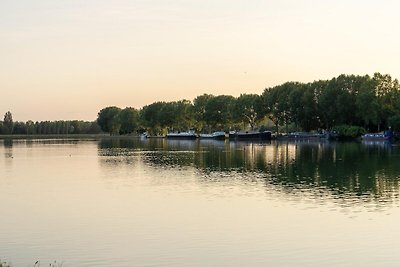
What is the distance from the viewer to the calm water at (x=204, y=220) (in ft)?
75.9

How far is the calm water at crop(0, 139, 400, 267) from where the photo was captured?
2314 centimetres

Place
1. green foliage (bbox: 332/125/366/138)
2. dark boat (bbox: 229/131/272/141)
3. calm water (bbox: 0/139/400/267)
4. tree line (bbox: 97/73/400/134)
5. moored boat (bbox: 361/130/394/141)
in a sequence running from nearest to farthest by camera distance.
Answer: calm water (bbox: 0/139/400/267)
moored boat (bbox: 361/130/394/141)
tree line (bbox: 97/73/400/134)
green foliage (bbox: 332/125/366/138)
dark boat (bbox: 229/131/272/141)

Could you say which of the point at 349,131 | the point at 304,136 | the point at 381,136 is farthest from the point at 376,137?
the point at 304,136

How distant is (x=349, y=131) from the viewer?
150375mm

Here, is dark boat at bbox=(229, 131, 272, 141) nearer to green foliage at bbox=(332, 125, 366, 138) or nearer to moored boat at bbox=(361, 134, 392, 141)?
green foliage at bbox=(332, 125, 366, 138)

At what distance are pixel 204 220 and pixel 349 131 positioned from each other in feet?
410

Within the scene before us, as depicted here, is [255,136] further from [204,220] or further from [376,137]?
[204,220]

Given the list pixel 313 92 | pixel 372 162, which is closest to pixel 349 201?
pixel 372 162

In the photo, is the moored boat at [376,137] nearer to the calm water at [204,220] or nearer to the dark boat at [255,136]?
the dark boat at [255,136]

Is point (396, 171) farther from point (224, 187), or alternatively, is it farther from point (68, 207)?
point (68, 207)

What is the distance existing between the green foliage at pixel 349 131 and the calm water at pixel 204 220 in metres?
97.5

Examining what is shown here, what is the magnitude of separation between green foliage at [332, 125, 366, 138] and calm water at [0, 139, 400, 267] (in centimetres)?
9754

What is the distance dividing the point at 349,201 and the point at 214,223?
10180 millimetres

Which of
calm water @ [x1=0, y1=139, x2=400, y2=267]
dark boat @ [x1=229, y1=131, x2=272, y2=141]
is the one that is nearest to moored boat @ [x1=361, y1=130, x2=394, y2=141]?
dark boat @ [x1=229, y1=131, x2=272, y2=141]
